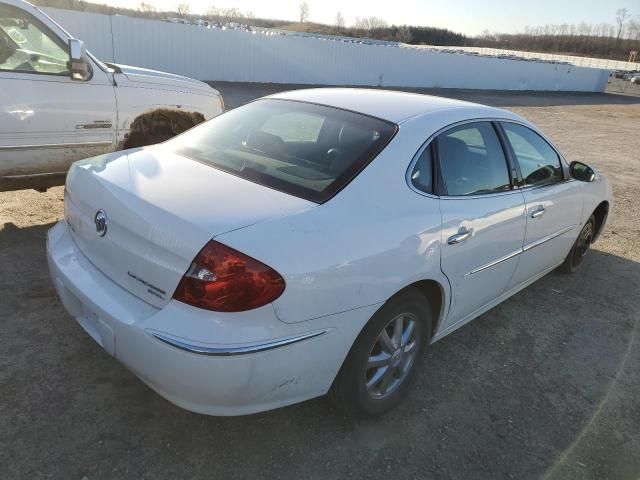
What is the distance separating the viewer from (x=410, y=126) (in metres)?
2.80

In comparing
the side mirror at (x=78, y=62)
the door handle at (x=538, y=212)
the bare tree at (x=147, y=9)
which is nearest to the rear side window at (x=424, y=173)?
the door handle at (x=538, y=212)

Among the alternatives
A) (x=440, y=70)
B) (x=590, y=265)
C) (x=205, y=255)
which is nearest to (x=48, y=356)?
(x=205, y=255)

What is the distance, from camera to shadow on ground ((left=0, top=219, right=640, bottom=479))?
2373 mm

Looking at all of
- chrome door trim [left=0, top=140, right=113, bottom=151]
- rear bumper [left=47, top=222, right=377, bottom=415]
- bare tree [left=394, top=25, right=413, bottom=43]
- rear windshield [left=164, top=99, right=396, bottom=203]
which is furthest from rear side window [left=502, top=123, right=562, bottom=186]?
bare tree [left=394, top=25, right=413, bottom=43]

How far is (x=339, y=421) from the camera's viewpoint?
8.87ft

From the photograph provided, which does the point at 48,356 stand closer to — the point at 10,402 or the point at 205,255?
the point at 10,402

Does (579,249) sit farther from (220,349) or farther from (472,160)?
(220,349)

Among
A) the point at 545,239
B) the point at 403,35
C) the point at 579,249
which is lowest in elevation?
the point at 579,249

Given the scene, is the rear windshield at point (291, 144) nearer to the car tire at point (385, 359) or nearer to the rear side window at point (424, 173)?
the rear side window at point (424, 173)

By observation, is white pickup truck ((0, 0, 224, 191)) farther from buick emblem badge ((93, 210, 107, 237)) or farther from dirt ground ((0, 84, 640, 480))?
buick emblem badge ((93, 210, 107, 237))

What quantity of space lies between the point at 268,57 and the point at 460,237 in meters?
21.8

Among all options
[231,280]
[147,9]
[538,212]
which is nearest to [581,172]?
[538,212]

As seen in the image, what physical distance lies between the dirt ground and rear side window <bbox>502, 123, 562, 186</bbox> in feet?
3.58

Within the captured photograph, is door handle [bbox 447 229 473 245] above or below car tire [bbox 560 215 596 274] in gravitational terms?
above
